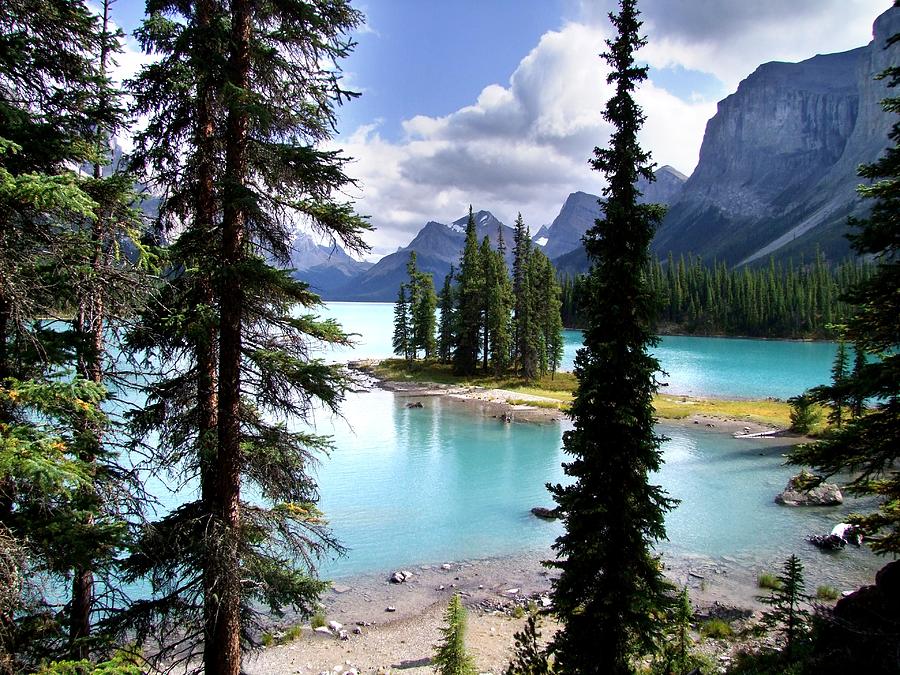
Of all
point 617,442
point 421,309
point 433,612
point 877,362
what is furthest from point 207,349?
point 421,309

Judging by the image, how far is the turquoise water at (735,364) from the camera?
68.8m

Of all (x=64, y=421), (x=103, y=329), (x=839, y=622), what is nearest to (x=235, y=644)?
(x=64, y=421)

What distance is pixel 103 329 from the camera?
8.59m

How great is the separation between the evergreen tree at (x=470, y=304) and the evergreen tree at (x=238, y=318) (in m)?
62.1

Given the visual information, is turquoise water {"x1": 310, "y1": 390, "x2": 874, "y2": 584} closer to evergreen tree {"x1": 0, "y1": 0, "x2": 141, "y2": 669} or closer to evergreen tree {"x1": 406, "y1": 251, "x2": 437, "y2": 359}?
evergreen tree {"x1": 0, "y1": 0, "x2": 141, "y2": 669}

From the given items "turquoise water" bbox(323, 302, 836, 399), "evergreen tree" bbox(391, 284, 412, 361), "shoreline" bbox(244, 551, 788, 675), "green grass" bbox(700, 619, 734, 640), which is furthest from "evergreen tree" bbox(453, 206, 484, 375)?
"green grass" bbox(700, 619, 734, 640)

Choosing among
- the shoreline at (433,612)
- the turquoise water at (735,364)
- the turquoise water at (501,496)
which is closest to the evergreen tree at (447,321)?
the turquoise water at (735,364)

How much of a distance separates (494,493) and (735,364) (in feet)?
263

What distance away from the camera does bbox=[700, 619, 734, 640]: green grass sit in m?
16.2

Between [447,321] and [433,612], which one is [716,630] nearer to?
[433,612]

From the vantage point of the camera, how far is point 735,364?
94312 mm

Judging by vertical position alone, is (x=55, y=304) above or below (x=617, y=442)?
above

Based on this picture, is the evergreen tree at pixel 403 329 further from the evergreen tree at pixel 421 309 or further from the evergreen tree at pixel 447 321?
the evergreen tree at pixel 447 321

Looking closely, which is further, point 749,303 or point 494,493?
point 749,303
